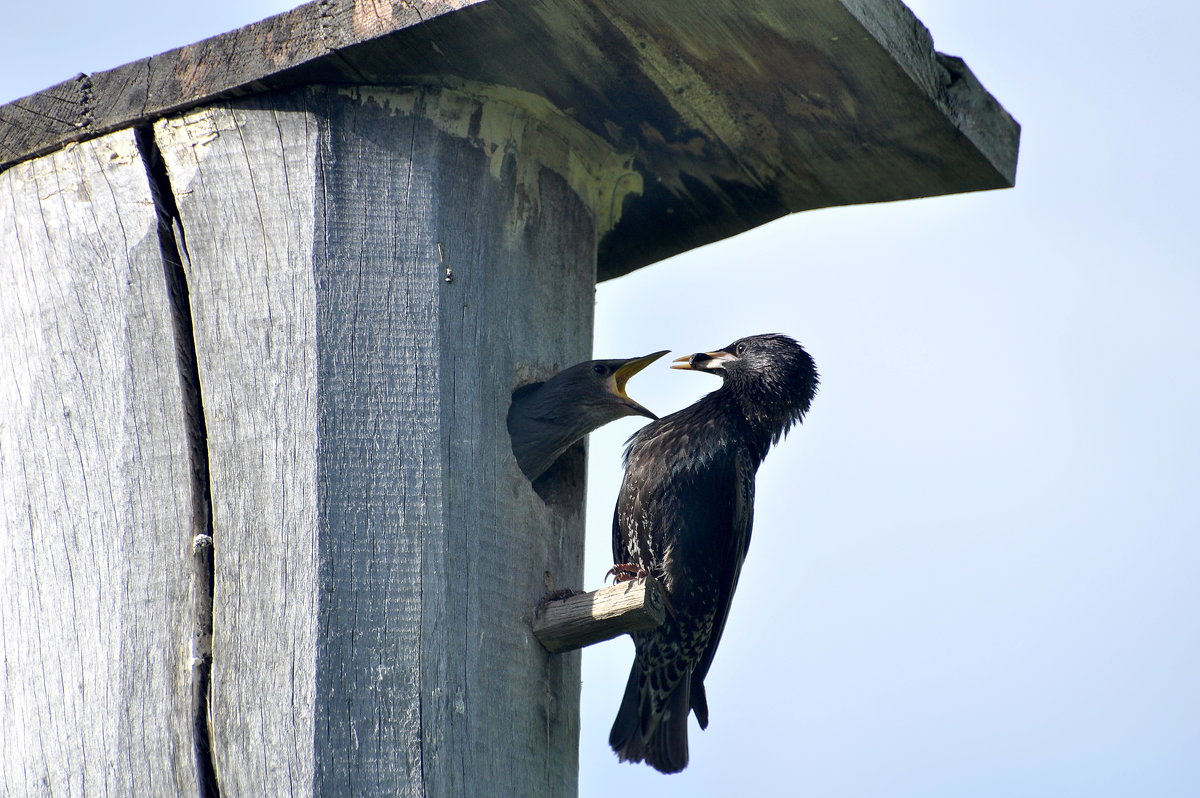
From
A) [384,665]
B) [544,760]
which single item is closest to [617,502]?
[544,760]

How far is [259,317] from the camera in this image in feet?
10.1

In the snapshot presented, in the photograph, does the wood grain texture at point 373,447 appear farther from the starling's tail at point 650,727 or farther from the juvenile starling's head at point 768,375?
the juvenile starling's head at point 768,375

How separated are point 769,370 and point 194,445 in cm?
216

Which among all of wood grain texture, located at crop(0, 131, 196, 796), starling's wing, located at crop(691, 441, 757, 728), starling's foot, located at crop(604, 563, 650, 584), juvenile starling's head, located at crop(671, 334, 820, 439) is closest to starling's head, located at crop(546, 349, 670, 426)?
starling's foot, located at crop(604, 563, 650, 584)

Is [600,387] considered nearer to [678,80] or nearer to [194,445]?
[678,80]

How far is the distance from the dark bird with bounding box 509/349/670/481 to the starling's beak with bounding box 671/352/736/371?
1.06m

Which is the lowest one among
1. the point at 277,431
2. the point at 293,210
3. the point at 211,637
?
the point at 211,637

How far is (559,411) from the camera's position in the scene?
11.3 ft

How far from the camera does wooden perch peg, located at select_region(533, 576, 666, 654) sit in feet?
9.96

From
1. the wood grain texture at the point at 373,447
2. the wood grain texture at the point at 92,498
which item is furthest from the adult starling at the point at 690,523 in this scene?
the wood grain texture at the point at 92,498

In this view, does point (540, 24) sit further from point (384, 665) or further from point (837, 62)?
point (384, 665)

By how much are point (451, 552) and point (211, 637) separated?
0.50m

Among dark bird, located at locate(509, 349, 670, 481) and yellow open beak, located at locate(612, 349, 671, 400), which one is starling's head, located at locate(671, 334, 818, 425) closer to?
yellow open beak, located at locate(612, 349, 671, 400)

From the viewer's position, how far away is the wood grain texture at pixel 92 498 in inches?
112
